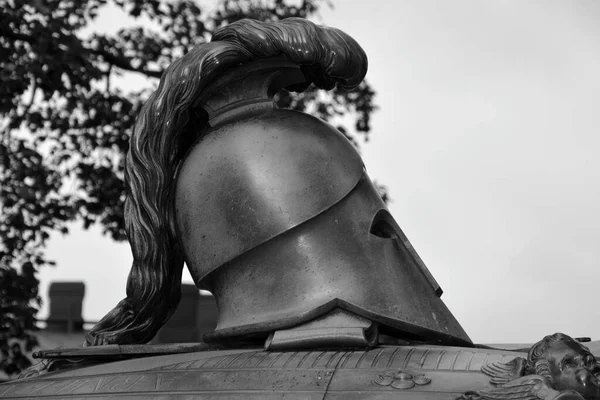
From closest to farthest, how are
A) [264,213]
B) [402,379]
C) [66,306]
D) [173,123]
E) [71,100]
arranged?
[402,379], [264,213], [173,123], [71,100], [66,306]

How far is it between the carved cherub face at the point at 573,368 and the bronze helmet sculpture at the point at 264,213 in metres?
0.58

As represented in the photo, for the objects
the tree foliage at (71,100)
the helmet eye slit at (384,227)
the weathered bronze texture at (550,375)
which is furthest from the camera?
the tree foliage at (71,100)

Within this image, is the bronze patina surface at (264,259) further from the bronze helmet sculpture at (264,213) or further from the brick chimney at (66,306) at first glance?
the brick chimney at (66,306)

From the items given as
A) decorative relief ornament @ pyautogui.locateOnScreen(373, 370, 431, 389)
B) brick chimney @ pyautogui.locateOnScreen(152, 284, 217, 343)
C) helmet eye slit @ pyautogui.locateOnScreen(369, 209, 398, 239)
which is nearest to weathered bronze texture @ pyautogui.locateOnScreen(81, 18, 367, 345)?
helmet eye slit @ pyautogui.locateOnScreen(369, 209, 398, 239)

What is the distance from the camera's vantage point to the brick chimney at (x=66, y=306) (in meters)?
15.4

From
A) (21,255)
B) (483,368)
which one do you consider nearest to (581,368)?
(483,368)

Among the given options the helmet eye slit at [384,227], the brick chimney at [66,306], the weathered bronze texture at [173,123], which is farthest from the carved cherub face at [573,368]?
the brick chimney at [66,306]

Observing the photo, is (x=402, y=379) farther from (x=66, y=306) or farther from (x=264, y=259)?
(x=66, y=306)

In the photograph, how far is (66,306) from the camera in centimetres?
1573

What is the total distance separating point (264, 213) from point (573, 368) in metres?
1.01

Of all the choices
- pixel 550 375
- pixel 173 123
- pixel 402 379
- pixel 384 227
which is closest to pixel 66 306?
pixel 173 123

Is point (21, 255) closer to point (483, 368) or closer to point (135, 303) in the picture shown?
point (135, 303)

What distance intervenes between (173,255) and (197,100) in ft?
1.49

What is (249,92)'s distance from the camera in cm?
349
